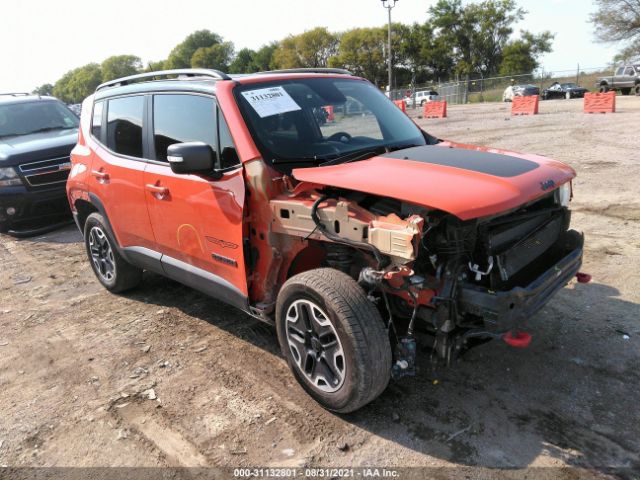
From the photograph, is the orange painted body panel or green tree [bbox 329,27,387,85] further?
green tree [bbox 329,27,387,85]

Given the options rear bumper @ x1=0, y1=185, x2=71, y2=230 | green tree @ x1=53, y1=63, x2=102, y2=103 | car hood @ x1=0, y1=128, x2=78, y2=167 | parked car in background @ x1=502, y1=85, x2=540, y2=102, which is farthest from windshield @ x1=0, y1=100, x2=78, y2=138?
green tree @ x1=53, y1=63, x2=102, y2=103

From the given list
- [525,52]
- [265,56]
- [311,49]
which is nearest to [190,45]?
[265,56]

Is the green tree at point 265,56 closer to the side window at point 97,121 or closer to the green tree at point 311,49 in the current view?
the green tree at point 311,49

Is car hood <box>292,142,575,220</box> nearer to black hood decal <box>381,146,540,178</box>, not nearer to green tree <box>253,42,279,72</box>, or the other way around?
black hood decal <box>381,146,540,178</box>

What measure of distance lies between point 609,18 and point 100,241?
54.4m

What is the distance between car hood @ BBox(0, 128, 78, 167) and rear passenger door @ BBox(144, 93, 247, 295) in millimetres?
4680

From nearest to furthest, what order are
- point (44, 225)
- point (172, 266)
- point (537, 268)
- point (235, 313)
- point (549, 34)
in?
point (537, 268) → point (172, 266) → point (235, 313) → point (44, 225) → point (549, 34)

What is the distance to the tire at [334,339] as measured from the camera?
2.74m

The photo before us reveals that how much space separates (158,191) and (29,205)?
5164 mm

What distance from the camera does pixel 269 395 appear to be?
132 inches

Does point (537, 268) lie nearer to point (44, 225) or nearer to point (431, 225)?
point (431, 225)

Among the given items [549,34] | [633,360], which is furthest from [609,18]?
[633,360]

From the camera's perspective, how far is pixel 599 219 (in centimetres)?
639

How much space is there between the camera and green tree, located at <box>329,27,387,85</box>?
75750 mm
